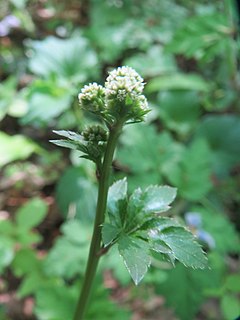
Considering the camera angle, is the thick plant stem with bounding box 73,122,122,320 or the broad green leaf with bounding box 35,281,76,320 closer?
the thick plant stem with bounding box 73,122,122,320

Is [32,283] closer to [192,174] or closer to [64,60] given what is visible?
[192,174]

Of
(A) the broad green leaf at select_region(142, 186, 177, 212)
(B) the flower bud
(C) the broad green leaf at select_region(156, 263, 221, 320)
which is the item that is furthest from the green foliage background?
(B) the flower bud

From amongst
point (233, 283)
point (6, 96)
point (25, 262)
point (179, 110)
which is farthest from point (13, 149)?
point (233, 283)

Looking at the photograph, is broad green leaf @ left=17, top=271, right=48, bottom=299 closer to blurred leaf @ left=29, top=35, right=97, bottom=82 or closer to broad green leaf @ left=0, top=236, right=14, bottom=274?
broad green leaf @ left=0, top=236, right=14, bottom=274

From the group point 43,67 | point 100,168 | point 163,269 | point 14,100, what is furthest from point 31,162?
point 100,168

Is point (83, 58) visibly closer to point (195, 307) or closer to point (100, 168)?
point (195, 307)

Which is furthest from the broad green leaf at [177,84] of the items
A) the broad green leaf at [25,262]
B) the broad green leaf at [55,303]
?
the broad green leaf at [55,303]

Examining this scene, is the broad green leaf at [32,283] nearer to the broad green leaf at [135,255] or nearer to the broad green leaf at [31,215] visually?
the broad green leaf at [31,215]
